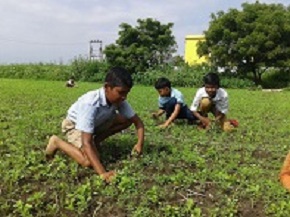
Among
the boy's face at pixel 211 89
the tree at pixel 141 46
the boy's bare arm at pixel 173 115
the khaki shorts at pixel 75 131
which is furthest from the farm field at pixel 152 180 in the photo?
the tree at pixel 141 46

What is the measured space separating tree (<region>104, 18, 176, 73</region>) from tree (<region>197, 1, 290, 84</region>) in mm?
3608

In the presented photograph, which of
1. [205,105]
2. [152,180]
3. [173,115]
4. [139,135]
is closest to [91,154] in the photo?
[152,180]

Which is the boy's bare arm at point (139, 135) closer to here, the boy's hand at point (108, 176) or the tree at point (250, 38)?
the boy's hand at point (108, 176)

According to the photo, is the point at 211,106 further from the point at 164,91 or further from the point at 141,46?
the point at 141,46

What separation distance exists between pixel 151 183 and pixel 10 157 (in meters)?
1.82

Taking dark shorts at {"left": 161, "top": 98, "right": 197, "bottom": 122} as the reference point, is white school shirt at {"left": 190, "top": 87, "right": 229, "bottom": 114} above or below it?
above

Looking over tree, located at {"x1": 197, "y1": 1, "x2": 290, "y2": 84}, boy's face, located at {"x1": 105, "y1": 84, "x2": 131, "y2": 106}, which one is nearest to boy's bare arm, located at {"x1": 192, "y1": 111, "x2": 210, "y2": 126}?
boy's face, located at {"x1": 105, "y1": 84, "x2": 131, "y2": 106}

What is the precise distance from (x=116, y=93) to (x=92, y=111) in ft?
1.11

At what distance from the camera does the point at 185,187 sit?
14.5ft

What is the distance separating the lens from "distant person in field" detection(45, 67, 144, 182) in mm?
4918

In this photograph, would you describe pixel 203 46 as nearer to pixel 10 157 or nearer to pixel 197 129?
pixel 197 129

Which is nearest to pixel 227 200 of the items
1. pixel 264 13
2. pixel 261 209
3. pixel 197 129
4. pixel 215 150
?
pixel 261 209

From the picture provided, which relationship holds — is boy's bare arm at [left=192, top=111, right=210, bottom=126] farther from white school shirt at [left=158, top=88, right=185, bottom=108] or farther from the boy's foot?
the boy's foot

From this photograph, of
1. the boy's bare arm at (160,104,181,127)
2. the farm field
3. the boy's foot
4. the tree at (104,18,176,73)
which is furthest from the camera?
the tree at (104,18,176,73)
